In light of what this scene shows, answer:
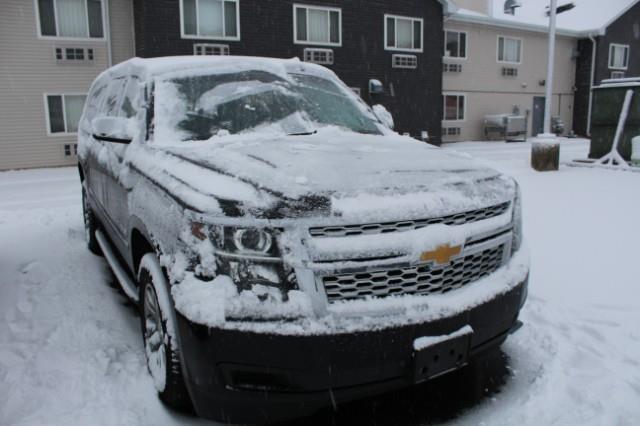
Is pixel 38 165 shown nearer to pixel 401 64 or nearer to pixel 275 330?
pixel 401 64

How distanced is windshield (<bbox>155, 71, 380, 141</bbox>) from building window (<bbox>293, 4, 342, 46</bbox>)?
1549cm

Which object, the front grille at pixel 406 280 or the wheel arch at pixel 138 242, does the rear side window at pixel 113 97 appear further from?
the front grille at pixel 406 280

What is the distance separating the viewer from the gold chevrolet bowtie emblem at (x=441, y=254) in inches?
90.2

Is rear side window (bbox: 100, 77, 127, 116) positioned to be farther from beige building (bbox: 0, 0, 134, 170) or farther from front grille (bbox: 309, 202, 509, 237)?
beige building (bbox: 0, 0, 134, 170)

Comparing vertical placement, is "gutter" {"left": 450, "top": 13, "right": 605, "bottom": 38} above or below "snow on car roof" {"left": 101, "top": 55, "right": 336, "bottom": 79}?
above

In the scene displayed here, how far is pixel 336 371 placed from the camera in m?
2.16

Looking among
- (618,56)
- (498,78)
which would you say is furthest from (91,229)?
(618,56)

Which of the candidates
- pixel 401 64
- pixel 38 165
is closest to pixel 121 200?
pixel 38 165

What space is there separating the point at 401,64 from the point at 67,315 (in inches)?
753

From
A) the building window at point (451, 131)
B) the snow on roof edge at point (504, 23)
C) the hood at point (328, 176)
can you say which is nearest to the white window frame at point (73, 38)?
the snow on roof edge at point (504, 23)

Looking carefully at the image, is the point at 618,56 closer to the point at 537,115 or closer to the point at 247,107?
the point at 537,115

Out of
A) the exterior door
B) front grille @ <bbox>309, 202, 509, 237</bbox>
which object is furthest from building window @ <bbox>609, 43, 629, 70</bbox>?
front grille @ <bbox>309, 202, 509, 237</bbox>

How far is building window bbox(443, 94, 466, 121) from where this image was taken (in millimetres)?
24547

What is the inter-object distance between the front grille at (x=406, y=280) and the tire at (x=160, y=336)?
2.60 ft
